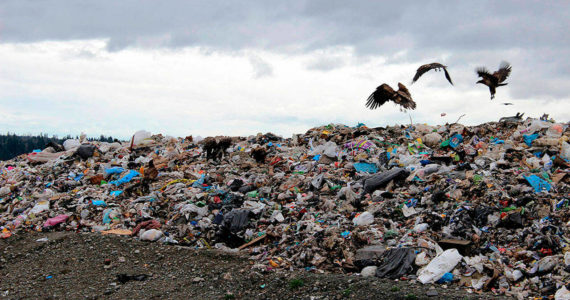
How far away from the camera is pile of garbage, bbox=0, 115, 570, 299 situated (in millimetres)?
4766

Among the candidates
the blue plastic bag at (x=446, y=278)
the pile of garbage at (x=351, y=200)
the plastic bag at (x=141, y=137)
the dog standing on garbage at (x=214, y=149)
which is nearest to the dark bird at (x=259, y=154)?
the pile of garbage at (x=351, y=200)

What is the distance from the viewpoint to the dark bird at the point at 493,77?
8.10 m

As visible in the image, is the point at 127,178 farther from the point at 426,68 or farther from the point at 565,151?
the point at 565,151

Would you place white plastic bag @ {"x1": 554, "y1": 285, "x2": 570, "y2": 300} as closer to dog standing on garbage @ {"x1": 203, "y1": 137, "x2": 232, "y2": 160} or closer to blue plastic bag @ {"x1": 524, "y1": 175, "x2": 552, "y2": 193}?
blue plastic bag @ {"x1": 524, "y1": 175, "x2": 552, "y2": 193}

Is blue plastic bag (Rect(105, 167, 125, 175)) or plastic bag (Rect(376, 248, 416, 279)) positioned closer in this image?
plastic bag (Rect(376, 248, 416, 279))

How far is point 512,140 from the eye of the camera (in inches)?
313

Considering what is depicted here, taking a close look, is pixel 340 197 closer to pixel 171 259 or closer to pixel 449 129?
pixel 171 259

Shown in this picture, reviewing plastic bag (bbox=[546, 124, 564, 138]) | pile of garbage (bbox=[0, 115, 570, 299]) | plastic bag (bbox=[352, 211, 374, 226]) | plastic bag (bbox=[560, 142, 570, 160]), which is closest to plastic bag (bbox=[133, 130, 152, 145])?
pile of garbage (bbox=[0, 115, 570, 299])

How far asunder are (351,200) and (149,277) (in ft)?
9.52

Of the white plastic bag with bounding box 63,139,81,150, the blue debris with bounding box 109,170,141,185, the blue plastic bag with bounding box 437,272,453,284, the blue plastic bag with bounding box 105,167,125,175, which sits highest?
the white plastic bag with bounding box 63,139,81,150

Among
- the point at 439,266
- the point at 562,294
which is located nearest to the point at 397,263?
the point at 439,266

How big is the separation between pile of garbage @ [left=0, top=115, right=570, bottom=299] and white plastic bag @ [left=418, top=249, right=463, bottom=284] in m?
0.01

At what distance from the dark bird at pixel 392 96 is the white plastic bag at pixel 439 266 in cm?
413

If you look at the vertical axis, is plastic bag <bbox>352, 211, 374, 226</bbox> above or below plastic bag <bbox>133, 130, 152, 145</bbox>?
below
